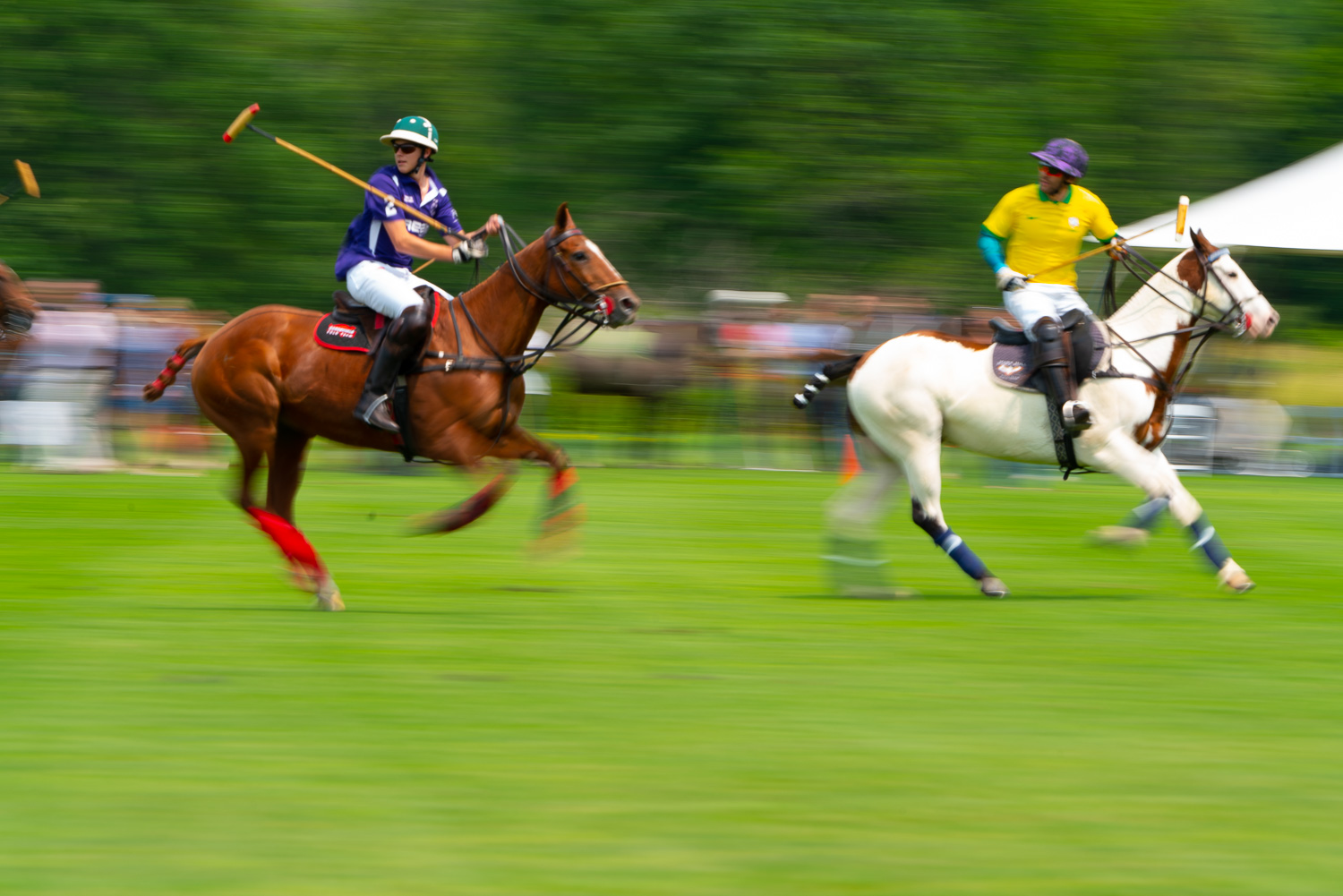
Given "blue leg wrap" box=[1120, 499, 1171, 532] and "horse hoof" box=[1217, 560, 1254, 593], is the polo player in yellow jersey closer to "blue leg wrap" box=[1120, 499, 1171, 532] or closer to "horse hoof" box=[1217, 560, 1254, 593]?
"horse hoof" box=[1217, 560, 1254, 593]

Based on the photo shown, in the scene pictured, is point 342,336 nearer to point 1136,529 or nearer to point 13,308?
point 13,308

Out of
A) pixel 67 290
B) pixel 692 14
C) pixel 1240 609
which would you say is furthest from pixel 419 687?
pixel 692 14

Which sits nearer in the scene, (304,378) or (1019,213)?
(304,378)

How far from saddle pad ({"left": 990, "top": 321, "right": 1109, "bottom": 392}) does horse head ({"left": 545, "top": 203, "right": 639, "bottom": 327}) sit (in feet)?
6.68

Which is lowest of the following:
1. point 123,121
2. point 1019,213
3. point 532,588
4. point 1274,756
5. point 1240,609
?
point 123,121

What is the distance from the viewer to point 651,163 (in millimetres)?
29062

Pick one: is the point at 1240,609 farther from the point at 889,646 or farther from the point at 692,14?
the point at 692,14

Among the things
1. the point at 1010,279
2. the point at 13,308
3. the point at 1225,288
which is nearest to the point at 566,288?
the point at 1010,279

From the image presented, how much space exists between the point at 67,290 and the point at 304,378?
31.0 ft

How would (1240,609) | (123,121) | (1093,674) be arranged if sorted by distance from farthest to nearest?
(123,121), (1240,609), (1093,674)

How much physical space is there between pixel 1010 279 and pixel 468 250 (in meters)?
3.02

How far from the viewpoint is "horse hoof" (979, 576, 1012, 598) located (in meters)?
9.07

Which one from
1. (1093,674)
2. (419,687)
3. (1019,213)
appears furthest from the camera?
(1019,213)

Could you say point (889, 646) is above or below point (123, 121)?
above
